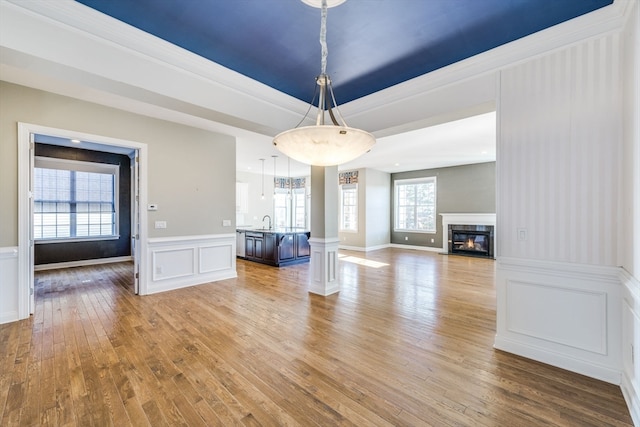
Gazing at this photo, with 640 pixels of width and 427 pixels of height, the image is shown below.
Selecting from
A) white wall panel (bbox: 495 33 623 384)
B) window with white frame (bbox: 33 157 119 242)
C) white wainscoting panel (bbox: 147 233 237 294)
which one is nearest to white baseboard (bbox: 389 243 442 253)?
white wainscoting panel (bbox: 147 233 237 294)

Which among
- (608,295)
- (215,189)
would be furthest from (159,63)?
(608,295)

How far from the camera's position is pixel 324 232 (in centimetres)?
436

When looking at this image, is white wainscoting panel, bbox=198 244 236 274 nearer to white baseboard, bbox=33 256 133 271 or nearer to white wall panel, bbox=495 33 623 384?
white baseboard, bbox=33 256 133 271

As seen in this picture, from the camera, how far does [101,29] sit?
2066 millimetres

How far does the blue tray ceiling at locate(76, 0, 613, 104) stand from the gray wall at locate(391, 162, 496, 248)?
6.77m

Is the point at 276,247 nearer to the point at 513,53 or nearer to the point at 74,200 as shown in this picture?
the point at 74,200

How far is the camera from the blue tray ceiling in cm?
193

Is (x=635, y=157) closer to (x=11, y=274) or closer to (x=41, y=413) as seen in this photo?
(x=41, y=413)

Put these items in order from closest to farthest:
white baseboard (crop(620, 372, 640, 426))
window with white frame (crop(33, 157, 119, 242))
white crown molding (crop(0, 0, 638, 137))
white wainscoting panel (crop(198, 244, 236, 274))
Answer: white baseboard (crop(620, 372, 640, 426)) → white crown molding (crop(0, 0, 638, 137)) → white wainscoting panel (crop(198, 244, 236, 274)) → window with white frame (crop(33, 157, 119, 242))

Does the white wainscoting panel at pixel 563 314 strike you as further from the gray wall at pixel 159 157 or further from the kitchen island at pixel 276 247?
the kitchen island at pixel 276 247

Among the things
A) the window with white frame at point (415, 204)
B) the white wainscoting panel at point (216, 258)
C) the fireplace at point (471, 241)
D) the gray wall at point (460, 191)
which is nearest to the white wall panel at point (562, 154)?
the white wainscoting panel at point (216, 258)

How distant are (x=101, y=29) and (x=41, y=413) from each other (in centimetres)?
278

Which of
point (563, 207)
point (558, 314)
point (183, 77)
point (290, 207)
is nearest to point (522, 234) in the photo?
point (563, 207)

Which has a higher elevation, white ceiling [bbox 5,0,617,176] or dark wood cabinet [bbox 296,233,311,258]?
white ceiling [bbox 5,0,617,176]
